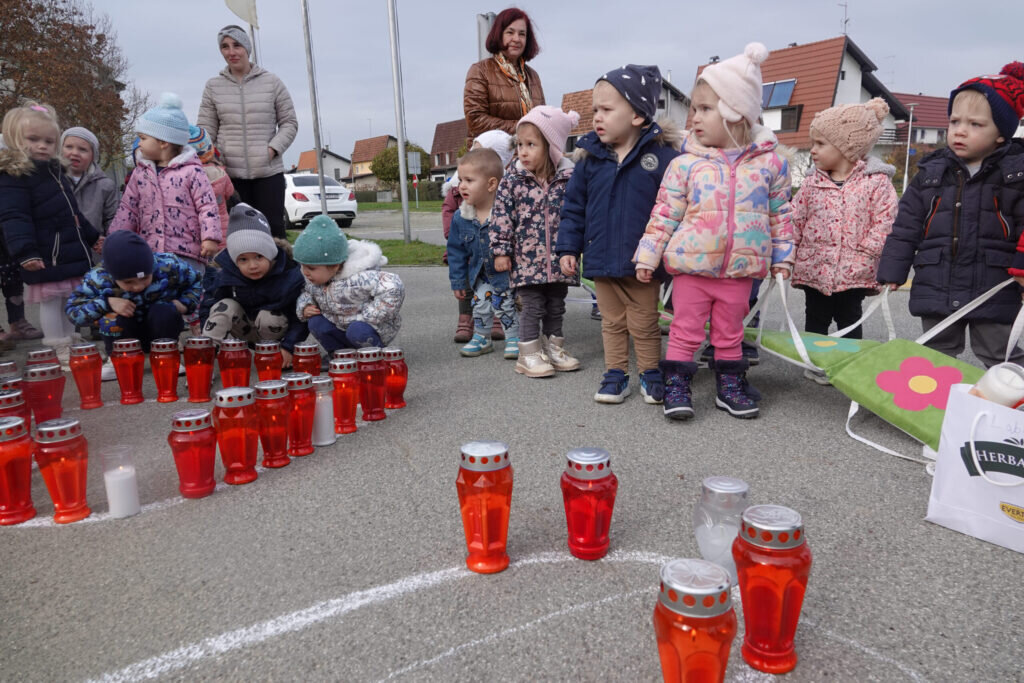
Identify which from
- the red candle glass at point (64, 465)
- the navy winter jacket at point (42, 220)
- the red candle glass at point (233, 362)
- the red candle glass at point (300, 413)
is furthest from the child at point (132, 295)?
the red candle glass at point (64, 465)

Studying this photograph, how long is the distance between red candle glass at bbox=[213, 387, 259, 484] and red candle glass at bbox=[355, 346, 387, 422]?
780mm

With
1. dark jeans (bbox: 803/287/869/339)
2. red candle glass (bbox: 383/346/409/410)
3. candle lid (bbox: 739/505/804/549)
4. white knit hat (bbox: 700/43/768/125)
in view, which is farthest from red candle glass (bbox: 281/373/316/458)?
dark jeans (bbox: 803/287/869/339)

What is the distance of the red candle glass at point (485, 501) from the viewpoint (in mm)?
2025

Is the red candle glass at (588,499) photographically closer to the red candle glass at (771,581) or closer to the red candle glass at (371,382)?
the red candle glass at (771,581)

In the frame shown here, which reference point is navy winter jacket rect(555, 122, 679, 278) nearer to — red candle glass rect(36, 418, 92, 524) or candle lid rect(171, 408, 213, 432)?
candle lid rect(171, 408, 213, 432)

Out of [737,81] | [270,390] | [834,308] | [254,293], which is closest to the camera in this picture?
[270,390]

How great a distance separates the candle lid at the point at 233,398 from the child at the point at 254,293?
182cm

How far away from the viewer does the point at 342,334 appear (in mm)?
4434

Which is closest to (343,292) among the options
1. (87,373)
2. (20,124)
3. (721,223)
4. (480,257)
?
(480,257)

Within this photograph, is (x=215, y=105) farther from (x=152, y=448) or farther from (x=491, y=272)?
(x=152, y=448)

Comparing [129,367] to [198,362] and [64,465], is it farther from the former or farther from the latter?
[64,465]

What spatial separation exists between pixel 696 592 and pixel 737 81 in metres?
2.73

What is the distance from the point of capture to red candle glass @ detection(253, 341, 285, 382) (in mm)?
3998

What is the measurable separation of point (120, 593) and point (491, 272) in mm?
3332
